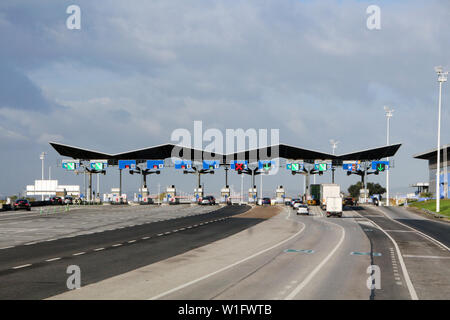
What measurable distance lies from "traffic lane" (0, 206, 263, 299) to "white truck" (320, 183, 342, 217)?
3160 cm

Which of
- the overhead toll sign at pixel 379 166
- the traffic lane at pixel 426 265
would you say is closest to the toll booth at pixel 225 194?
the overhead toll sign at pixel 379 166

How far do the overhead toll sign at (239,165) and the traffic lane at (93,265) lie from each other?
61.0 m

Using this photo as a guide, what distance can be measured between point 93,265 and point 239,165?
74.6 meters

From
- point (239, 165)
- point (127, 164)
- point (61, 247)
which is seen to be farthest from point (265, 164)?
point (61, 247)

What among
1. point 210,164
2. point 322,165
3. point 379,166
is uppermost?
point 210,164

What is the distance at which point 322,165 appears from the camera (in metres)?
93.4

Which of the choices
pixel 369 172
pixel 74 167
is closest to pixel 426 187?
pixel 369 172

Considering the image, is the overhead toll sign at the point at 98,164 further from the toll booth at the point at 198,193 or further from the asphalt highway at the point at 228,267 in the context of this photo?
the asphalt highway at the point at 228,267

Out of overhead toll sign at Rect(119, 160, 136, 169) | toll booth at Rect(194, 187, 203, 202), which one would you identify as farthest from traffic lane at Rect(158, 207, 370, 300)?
toll booth at Rect(194, 187, 203, 202)

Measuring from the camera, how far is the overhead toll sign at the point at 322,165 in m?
93.4

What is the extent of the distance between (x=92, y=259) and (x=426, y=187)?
128m

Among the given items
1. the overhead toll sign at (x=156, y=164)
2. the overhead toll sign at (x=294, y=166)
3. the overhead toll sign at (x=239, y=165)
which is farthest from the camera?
the overhead toll sign at (x=156, y=164)

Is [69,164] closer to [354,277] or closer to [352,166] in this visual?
[352,166]

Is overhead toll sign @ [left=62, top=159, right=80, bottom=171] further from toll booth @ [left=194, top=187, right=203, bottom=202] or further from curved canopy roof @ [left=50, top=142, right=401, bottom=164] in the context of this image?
toll booth @ [left=194, top=187, right=203, bottom=202]
